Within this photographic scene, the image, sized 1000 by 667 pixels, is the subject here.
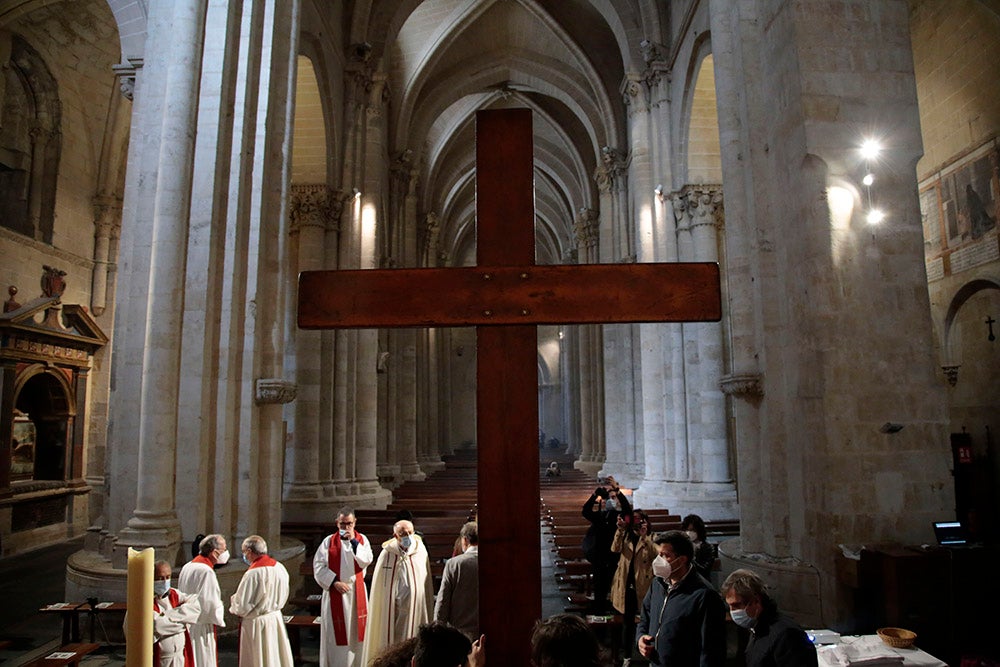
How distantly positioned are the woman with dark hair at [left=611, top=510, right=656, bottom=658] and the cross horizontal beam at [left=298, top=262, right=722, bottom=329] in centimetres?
379

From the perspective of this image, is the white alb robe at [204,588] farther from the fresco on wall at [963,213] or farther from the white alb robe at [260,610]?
the fresco on wall at [963,213]

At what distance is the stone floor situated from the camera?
6.19m

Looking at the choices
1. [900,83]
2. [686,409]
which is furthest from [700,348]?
[900,83]

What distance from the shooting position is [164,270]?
6953 mm

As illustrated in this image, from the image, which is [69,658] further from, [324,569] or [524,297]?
[524,297]

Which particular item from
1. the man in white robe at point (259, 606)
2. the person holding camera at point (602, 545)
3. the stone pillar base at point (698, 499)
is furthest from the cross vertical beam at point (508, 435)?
the stone pillar base at point (698, 499)

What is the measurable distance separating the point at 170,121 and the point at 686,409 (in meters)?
10.5

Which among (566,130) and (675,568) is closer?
(675,568)

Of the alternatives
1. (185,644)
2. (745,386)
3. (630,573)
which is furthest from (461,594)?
(745,386)

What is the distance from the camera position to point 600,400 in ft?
78.7

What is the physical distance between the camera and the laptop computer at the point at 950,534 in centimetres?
543

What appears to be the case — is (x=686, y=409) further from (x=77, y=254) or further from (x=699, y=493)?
(x=77, y=254)

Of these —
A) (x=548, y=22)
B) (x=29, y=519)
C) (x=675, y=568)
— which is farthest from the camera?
(x=548, y=22)

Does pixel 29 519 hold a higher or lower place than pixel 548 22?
lower
